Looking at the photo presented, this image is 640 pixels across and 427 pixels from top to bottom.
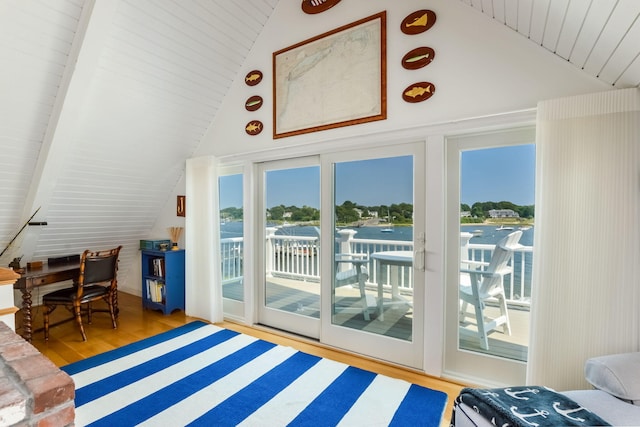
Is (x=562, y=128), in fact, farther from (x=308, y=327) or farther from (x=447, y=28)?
(x=308, y=327)

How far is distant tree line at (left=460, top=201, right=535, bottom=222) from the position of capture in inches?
81.1

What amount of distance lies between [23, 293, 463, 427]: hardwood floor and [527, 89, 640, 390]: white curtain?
0.77 m

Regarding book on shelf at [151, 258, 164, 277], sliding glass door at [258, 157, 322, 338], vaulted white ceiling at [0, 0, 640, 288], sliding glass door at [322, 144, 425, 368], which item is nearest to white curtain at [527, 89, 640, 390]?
vaulted white ceiling at [0, 0, 640, 288]

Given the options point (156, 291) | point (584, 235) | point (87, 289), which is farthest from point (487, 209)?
point (87, 289)

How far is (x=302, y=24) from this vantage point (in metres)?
2.86

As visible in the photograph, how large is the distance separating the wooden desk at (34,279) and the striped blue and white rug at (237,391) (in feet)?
2.52

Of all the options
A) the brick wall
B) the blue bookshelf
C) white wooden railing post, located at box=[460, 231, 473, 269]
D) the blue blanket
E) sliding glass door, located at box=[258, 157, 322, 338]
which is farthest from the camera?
the blue bookshelf

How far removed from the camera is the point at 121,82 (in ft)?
8.73

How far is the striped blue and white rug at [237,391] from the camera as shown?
184 centimetres

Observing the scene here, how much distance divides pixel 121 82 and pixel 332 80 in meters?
1.84

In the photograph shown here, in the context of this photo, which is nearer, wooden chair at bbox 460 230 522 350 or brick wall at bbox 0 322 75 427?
brick wall at bbox 0 322 75 427

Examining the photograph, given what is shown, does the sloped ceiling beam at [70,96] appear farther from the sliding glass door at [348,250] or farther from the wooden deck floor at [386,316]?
the wooden deck floor at [386,316]

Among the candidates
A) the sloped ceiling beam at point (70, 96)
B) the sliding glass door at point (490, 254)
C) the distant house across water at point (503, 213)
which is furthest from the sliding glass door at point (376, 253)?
the sloped ceiling beam at point (70, 96)

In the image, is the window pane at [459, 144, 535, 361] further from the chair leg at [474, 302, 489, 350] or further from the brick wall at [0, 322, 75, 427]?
the brick wall at [0, 322, 75, 427]
